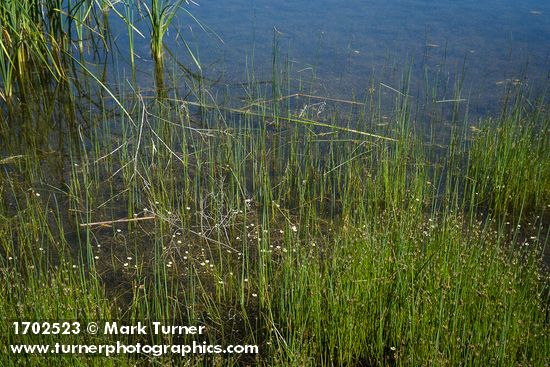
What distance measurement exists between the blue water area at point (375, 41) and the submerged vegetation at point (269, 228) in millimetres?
360

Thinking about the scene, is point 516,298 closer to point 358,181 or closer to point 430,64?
point 358,181

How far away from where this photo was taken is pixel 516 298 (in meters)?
2.68

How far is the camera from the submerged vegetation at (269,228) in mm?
2564

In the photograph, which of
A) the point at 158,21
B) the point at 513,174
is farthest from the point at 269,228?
the point at 158,21

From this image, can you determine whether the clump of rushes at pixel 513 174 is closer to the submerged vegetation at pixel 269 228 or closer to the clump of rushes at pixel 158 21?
the submerged vegetation at pixel 269 228

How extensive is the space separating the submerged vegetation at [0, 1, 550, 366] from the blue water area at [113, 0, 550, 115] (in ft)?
1.18

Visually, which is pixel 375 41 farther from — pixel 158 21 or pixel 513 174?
pixel 513 174

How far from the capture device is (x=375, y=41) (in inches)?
247

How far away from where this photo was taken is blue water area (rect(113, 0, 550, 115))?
5.48 m

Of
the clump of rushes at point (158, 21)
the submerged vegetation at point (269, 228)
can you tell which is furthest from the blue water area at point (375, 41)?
the submerged vegetation at point (269, 228)

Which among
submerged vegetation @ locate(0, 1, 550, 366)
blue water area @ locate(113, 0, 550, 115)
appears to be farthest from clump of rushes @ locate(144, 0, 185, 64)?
blue water area @ locate(113, 0, 550, 115)

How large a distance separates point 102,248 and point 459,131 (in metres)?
2.47

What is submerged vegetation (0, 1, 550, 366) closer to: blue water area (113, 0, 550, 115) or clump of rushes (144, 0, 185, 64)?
clump of rushes (144, 0, 185, 64)

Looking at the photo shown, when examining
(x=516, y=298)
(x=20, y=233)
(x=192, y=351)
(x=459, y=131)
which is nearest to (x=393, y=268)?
(x=516, y=298)
